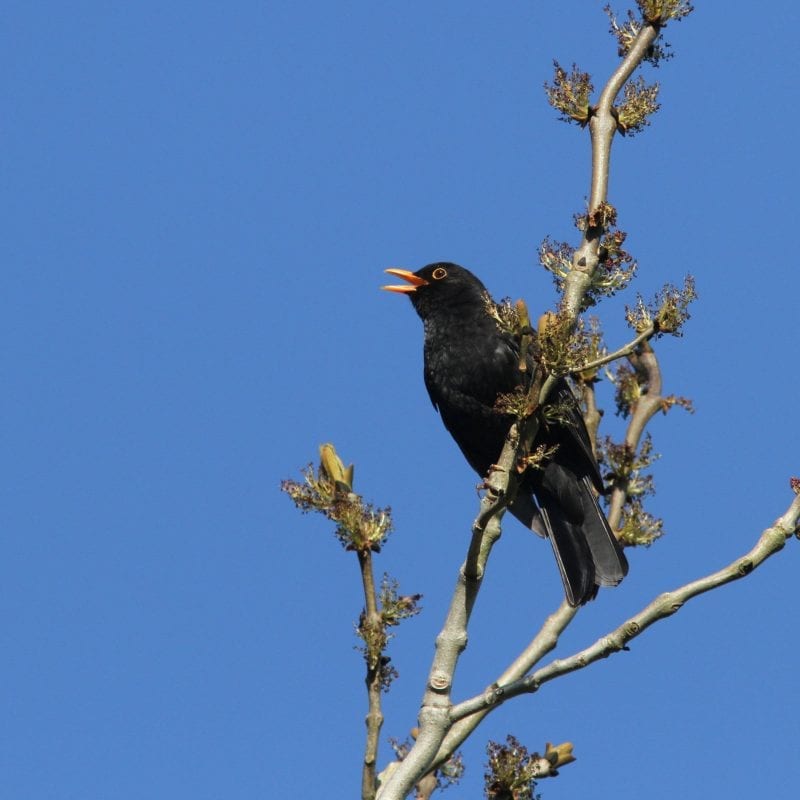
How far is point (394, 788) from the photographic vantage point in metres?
3.53

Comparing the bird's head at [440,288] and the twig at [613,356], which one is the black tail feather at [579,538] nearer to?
the bird's head at [440,288]

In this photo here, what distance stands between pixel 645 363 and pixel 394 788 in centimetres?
282

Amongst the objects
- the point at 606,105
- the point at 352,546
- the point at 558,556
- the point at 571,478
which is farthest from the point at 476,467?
the point at 352,546

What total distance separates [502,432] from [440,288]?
3.77ft

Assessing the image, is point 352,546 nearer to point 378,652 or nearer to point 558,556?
point 378,652

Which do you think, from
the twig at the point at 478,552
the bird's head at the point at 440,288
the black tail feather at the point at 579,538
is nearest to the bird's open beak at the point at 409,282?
the bird's head at the point at 440,288

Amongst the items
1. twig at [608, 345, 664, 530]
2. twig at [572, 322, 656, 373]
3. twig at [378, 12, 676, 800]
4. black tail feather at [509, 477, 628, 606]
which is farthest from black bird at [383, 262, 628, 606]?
twig at [572, 322, 656, 373]

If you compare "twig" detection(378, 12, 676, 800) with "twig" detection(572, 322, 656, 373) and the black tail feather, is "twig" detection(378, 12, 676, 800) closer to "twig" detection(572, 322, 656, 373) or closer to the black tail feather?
"twig" detection(572, 322, 656, 373)

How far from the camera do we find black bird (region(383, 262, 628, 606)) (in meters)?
6.29

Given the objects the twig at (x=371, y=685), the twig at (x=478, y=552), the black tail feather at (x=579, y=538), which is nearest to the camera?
the twig at (x=371, y=685)

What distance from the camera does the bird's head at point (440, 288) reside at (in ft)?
24.7

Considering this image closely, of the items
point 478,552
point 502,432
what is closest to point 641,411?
point 502,432

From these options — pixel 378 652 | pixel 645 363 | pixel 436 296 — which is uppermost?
pixel 436 296

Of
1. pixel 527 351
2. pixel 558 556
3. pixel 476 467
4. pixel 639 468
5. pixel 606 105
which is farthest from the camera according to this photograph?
pixel 476 467
